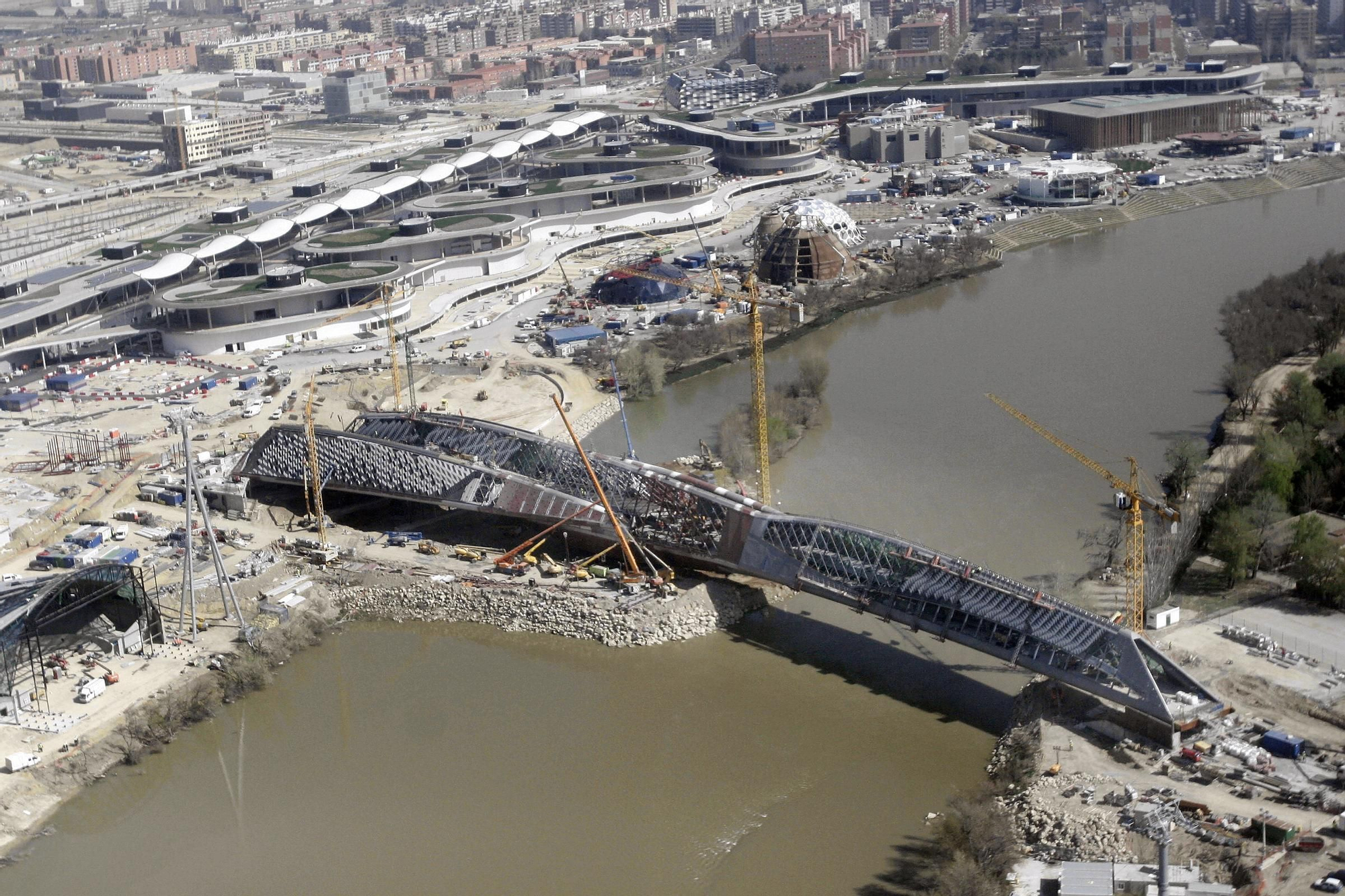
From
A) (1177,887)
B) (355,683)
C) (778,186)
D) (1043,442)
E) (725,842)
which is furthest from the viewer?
(778,186)

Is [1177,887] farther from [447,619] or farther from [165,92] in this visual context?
[165,92]

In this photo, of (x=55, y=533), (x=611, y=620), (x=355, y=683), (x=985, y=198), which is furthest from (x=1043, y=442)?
(x=985, y=198)

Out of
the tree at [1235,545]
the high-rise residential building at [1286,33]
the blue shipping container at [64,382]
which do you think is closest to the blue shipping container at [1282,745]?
the tree at [1235,545]

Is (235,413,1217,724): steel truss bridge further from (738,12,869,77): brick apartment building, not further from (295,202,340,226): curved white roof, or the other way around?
(738,12,869,77): brick apartment building

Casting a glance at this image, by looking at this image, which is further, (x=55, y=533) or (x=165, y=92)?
(x=165, y=92)

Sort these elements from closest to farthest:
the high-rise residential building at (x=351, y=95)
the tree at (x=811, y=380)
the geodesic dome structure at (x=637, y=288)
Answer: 1. the tree at (x=811, y=380)
2. the geodesic dome structure at (x=637, y=288)
3. the high-rise residential building at (x=351, y=95)

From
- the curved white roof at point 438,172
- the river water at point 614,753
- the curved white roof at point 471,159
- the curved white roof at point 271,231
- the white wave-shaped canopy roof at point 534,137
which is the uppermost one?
the white wave-shaped canopy roof at point 534,137

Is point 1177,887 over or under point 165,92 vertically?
under

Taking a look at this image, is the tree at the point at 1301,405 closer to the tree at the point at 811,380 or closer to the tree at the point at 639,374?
the tree at the point at 811,380

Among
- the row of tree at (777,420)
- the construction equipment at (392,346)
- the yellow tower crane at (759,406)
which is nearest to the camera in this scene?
the yellow tower crane at (759,406)
